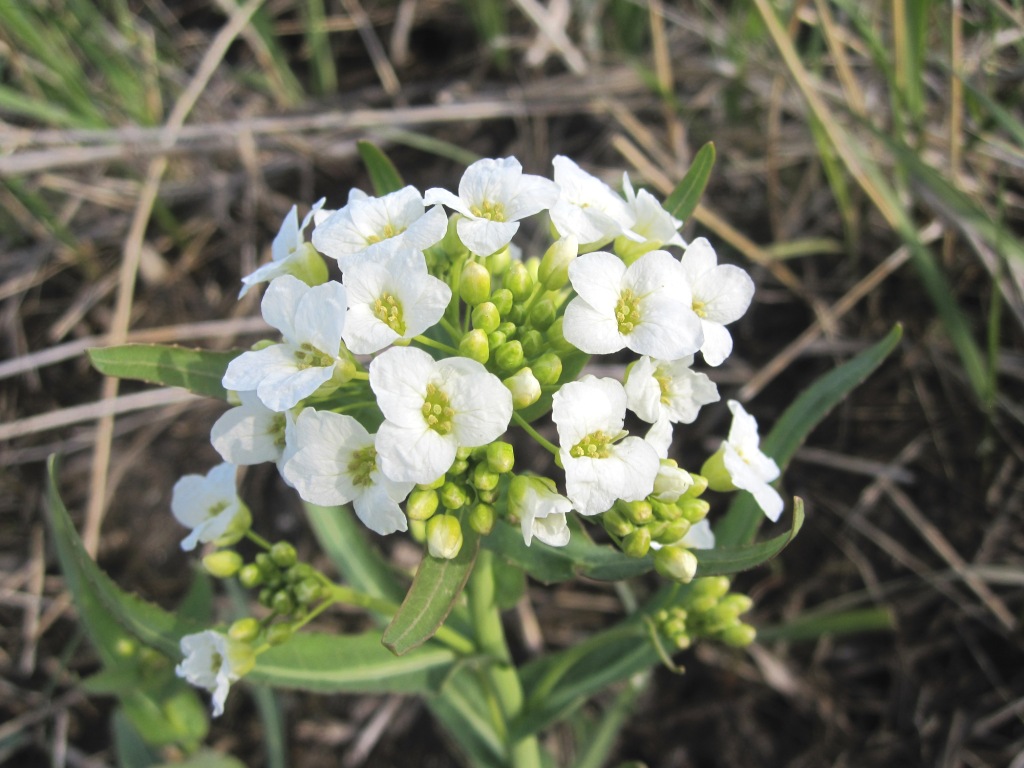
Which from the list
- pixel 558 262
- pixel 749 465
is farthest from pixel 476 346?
pixel 749 465

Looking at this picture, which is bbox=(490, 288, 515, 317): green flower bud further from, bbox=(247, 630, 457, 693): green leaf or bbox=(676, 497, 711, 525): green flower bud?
bbox=(247, 630, 457, 693): green leaf

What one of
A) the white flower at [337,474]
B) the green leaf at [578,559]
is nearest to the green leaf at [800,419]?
the green leaf at [578,559]

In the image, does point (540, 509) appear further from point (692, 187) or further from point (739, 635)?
point (692, 187)

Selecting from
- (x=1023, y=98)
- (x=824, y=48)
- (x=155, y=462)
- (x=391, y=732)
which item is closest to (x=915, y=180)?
(x=1023, y=98)

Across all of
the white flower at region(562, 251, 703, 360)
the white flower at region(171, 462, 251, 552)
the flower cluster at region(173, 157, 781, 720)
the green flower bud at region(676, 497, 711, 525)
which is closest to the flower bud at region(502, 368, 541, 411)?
the flower cluster at region(173, 157, 781, 720)

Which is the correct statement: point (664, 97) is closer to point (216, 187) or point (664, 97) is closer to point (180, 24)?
point (216, 187)

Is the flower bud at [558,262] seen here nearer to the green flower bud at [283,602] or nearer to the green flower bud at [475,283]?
the green flower bud at [475,283]
